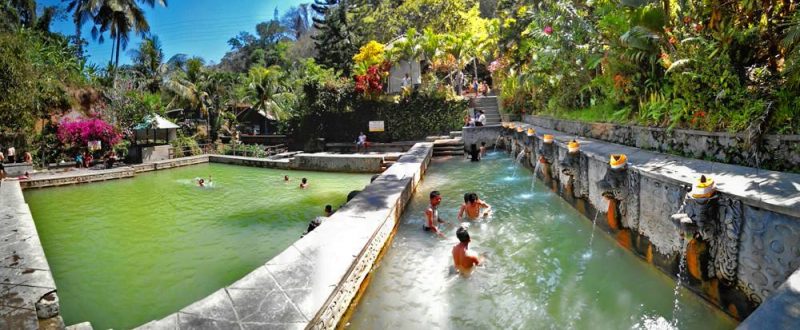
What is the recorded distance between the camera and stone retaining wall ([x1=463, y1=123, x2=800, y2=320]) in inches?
150

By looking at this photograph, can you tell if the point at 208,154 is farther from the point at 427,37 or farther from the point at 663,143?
the point at 663,143

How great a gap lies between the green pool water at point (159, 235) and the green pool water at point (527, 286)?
115 inches

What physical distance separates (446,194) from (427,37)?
17.6 meters

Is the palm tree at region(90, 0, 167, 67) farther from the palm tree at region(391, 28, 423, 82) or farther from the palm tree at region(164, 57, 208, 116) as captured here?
the palm tree at region(391, 28, 423, 82)

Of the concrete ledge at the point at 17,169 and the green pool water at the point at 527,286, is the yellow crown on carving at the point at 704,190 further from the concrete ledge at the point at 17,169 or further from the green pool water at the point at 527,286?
the concrete ledge at the point at 17,169

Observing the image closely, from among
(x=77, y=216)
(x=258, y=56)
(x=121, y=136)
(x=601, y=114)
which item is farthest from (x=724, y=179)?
(x=258, y=56)

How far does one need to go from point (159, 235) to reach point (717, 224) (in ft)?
34.2

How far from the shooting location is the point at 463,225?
26.9ft

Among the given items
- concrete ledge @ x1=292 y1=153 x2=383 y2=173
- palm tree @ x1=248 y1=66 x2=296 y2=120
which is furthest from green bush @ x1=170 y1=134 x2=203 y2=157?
concrete ledge @ x1=292 y1=153 x2=383 y2=173

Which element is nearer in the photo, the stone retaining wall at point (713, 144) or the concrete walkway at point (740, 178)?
the concrete walkway at point (740, 178)

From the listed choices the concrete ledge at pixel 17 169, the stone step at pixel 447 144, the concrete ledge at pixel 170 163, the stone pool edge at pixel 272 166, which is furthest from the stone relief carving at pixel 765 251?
the concrete ledge at pixel 17 169

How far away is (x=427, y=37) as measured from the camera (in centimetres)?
2681

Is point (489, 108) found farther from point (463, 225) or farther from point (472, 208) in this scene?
point (463, 225)

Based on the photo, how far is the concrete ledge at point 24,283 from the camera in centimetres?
467
